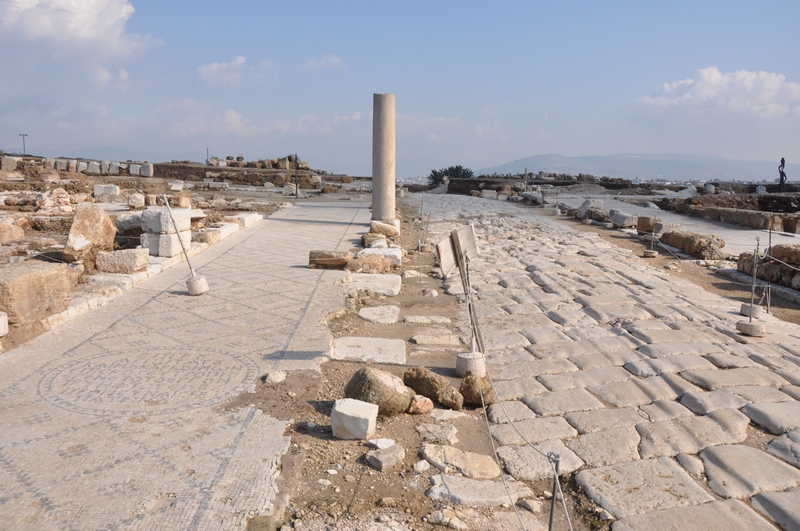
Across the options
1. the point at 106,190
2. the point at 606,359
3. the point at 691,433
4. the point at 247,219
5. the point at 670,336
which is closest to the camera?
the point at 691,433

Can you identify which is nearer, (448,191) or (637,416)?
(637,416)

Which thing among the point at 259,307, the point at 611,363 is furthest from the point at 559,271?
the point at 259,307

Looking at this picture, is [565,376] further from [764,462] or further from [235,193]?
[235,193]

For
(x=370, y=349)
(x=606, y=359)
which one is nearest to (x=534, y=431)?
(x=606, y=359)

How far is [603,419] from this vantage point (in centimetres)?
417

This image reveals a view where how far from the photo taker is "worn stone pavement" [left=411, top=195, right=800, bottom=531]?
327 cm

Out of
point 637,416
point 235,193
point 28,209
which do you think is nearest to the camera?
point 637,416

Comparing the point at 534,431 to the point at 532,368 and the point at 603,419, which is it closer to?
the point at 603,419

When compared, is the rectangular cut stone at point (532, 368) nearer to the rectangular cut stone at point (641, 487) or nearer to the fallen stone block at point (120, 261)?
the rectangular cut stone at point (641, 487)

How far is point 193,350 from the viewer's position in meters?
4.93

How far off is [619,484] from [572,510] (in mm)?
369

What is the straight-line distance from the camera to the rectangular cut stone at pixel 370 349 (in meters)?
5.19

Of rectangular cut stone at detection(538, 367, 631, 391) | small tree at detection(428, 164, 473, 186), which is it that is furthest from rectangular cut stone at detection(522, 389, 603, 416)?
small tree at detection(428, 164, 473, 186)

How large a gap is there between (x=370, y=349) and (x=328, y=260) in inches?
127
